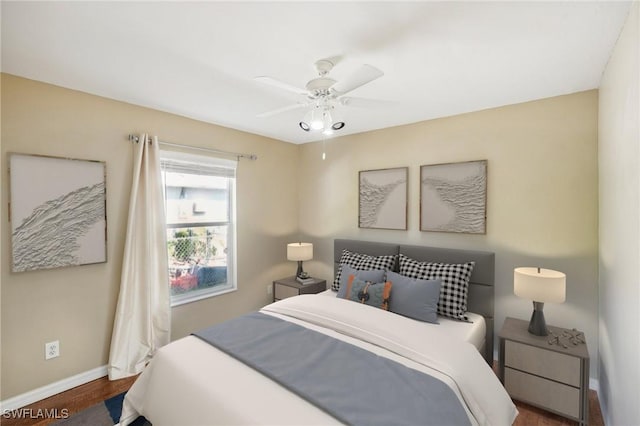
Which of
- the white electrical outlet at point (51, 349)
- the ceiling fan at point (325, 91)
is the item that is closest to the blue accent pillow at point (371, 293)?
the ceiling fan at point (325, 91)

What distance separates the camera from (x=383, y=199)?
3.42 metres

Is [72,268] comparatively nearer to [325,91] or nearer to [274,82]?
[274,82]

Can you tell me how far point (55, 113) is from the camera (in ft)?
7.54

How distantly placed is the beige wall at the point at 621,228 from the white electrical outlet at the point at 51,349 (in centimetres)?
367

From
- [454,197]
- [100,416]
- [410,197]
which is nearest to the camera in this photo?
[100,416]

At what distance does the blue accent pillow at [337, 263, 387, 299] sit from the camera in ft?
9.04

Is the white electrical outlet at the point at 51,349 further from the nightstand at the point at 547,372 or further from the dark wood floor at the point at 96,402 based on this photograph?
the nightstand at the point at 547,372

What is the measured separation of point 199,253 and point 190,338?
4.72 feet

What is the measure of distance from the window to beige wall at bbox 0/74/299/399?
7.2 inches

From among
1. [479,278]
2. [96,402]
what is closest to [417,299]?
[479,278]

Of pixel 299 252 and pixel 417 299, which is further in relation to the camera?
pixel 299 252

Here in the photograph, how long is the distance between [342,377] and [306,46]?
1869 mm

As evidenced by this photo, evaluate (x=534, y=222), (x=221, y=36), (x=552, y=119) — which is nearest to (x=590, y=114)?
(x=552, y=119)

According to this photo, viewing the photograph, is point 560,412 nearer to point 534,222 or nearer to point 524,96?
point 534,222
